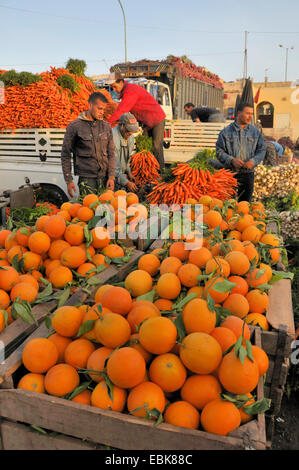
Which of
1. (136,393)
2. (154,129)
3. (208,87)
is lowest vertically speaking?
(136,393)

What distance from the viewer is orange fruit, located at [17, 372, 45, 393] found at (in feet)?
4.60

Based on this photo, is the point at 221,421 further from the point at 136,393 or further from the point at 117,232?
the point at 117,232

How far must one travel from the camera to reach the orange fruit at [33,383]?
4.60ft

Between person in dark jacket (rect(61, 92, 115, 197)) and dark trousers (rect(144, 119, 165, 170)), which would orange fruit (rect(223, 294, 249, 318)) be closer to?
person in dark jacket (rect(61, 92, 115, 197))

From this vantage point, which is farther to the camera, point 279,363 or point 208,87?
point 208,87

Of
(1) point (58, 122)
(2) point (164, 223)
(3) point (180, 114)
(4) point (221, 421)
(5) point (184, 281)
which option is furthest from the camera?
(3) point (180, 114)

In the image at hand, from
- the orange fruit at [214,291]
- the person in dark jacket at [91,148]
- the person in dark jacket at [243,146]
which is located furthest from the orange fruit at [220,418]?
the person in dark jacket at [243,146]

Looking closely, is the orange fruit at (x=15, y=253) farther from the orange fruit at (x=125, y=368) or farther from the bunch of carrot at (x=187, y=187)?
the bunch of carrot at (x=187, y=187)

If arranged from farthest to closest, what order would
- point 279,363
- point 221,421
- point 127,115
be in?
point 127,115, point 279,363, point 221,421

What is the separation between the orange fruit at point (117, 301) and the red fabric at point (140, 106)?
381 cm

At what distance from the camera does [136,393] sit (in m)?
1.29

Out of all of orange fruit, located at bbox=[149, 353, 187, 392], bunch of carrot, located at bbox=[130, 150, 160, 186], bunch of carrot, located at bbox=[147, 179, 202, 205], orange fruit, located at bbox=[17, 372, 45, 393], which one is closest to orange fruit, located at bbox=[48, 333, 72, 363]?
orange fruit, located at bbox=[17, 372, 45, 393]

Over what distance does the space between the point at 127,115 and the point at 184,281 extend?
133 inches

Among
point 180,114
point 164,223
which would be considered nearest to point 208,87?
point 180,114
